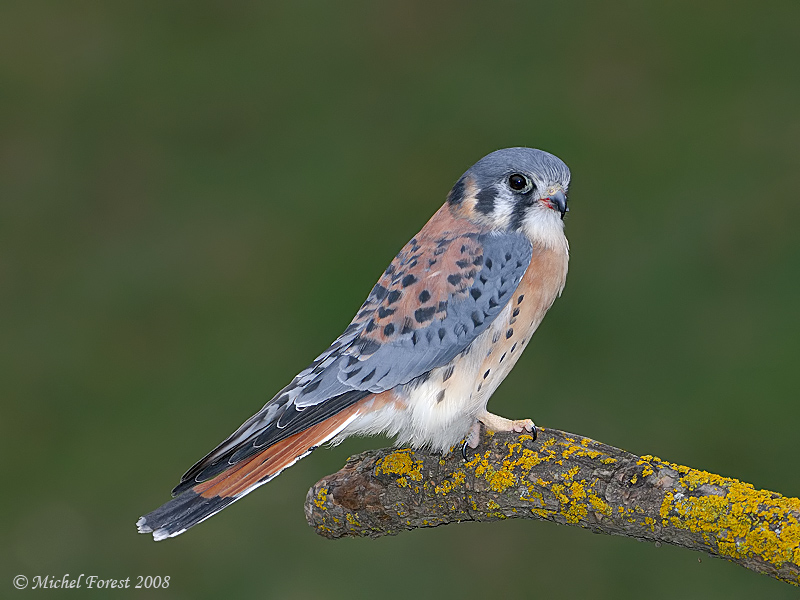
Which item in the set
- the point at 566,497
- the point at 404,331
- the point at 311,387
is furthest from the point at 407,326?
the point at 566,497

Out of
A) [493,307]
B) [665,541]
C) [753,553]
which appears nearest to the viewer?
[753,553]

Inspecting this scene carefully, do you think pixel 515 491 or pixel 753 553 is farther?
pixel 515 491

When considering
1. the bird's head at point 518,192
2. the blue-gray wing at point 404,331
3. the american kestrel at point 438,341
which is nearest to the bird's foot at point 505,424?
the american kestrel at point 438,341

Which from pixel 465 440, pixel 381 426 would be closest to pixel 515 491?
pixel 465 440

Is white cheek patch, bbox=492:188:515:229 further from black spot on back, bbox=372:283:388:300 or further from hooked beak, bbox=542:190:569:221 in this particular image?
black spot on back, bbox=372:283:388:300

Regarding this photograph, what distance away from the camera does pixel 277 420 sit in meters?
2.07

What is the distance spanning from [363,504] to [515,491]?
407 mm

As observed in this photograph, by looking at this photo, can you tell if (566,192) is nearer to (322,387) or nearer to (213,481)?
(322,387)

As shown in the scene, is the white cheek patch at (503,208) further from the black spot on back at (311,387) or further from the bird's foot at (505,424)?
the black spot on back at (311,387)

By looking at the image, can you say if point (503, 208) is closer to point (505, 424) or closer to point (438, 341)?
point (438, 341)

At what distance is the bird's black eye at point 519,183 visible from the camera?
2.23m

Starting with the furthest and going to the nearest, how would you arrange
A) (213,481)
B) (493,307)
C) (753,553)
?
(493,307) → (213,481) → (753,553)

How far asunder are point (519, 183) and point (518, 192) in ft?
0.08

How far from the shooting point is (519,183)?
2.24 metres
